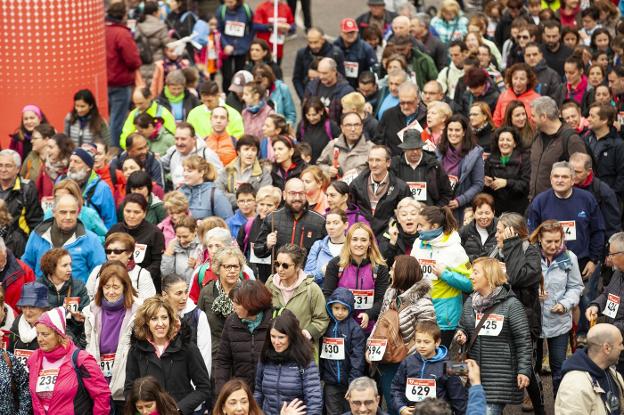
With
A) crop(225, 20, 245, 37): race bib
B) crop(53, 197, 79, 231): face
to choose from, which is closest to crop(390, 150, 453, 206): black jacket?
crop(53, 197, 79, 231): face

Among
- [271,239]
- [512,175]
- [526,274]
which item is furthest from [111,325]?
[512,175]

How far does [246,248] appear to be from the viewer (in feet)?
37.8

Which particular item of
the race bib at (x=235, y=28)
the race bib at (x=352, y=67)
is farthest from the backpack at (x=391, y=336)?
the race bib at (x=235, y=28)

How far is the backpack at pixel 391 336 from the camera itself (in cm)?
980

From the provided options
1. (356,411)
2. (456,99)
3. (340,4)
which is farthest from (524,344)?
(340,4)

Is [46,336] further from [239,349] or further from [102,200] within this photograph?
[102,200]

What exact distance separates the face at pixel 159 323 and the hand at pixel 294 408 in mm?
922

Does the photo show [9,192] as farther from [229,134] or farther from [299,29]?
[299,29]

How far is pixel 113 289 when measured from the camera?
9602mm

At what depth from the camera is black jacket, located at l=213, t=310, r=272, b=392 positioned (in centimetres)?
943

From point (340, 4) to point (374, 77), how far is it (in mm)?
11466

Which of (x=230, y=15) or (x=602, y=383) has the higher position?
(x=230, y=15)

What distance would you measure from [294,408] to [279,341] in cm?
45

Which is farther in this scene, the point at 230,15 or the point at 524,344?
the point at 230,15
